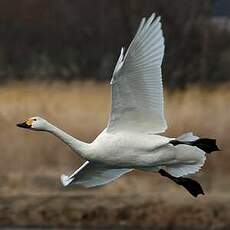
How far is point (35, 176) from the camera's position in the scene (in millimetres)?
14648

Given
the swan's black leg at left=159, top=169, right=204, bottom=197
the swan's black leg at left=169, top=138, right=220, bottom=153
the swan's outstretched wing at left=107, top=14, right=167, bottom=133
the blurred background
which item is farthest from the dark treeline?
the swan's black leg at left=169, top=138, right=220, bottom=153

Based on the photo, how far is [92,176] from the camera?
835cm

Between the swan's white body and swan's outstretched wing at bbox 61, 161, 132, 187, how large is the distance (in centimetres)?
22

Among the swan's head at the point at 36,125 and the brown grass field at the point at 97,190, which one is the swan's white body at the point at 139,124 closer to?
the swan's head at the point at 36,125

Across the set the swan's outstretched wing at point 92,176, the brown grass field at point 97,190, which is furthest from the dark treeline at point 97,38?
the swan's outstretched wing at point 92,176

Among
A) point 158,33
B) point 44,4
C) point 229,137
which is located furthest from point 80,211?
point 44,4

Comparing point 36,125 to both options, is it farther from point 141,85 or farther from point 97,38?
point 97,38

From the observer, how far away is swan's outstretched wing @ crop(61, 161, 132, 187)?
8281 millimetres

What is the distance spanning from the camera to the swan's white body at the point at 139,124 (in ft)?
25.4

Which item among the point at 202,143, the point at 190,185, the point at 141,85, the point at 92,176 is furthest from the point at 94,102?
the point at 202,143

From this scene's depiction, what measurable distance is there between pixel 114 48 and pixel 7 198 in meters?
8.66

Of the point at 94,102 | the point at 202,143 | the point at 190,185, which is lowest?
the point at 94,102

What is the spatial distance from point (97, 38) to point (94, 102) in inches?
247

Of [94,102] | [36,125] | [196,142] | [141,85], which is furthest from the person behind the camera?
[94,102]
